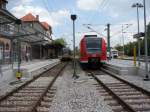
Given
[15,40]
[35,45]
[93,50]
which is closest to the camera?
[93,50]

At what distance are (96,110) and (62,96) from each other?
356cm

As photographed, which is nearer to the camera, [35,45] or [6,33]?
[6,33]

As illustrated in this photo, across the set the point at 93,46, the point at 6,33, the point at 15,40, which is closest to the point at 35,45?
the point at 6,33

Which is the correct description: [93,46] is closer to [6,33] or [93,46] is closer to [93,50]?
[93,50]

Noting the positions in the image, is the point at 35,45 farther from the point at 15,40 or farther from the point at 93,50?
the point at 93,50

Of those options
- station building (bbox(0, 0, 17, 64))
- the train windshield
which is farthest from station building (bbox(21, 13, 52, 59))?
the train windshield

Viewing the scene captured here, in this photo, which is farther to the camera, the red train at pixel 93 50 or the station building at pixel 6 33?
the red train at pixel 93 50

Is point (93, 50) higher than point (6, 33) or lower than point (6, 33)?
lower

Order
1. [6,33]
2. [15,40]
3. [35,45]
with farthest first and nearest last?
[35,45]
[6,33]
[15,40]

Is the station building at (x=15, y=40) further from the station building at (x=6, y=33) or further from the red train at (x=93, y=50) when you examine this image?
the red train at (x=93, y=50)

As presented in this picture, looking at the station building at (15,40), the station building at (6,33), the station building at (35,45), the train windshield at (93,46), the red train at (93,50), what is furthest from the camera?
the station building at (35,45)

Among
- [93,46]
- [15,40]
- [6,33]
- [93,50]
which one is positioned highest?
[6,33]

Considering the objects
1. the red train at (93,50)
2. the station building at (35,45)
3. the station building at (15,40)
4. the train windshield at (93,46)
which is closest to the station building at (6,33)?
the station building at (15,40)

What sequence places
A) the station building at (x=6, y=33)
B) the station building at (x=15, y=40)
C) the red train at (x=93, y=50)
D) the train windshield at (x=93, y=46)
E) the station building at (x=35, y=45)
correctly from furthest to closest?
the station building at (x=35, y=45) < the train windshield at (x=93, y=46) < the red train at (x=93, y=50) < the station building at (x=6, y=33) < the station building at (x=15, y=40)
